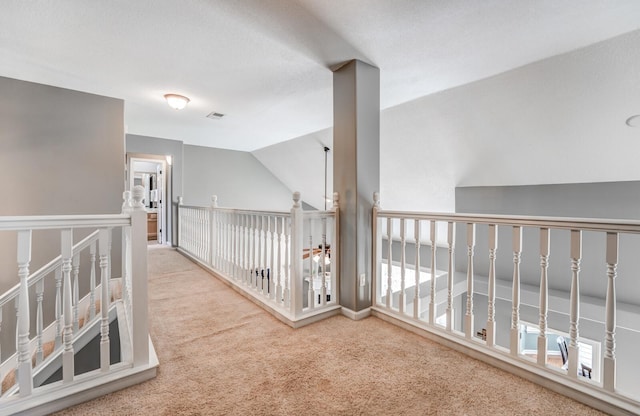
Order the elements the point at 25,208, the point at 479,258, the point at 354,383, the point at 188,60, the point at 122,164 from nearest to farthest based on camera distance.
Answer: the point at 354,383, the point at 188,60, the point at 25,208, the point at 122,164, the point at 479,258

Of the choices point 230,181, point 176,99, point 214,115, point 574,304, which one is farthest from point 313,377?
point 230,181

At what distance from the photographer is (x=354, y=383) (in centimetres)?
162

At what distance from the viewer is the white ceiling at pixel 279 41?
189 centimetres

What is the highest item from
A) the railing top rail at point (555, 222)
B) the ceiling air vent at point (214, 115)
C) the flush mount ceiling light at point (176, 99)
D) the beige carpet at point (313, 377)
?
the ceiling air vent at point (214, 115)

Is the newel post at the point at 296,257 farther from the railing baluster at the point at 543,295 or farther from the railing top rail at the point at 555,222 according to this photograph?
the railing baluster at the point at 543,295

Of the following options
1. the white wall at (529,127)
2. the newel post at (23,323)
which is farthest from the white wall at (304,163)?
the newel post at (23,323)

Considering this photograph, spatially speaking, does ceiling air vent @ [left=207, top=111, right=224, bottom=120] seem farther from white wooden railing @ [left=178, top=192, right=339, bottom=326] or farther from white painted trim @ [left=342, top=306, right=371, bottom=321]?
white painted trim @ [left=342, top=306, right=371, bottom=321]

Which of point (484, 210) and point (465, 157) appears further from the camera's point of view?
point (484, 210)

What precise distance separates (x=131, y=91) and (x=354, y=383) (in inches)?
149

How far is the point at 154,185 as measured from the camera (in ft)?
23.1

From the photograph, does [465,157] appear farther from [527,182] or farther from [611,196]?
[611,196]

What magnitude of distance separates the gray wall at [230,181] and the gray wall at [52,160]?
224 centimetres

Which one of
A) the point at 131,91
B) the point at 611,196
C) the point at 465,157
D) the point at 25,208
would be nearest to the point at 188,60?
the point at 131,91

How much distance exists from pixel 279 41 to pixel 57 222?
6.27 ft
